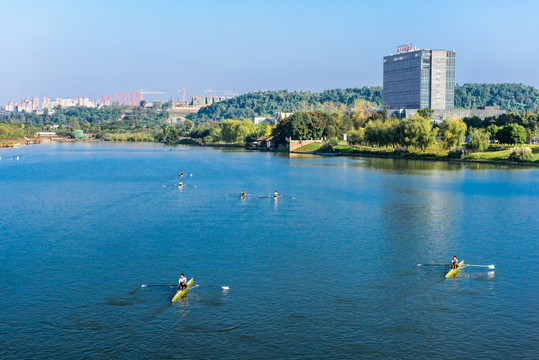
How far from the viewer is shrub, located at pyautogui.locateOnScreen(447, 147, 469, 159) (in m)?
115

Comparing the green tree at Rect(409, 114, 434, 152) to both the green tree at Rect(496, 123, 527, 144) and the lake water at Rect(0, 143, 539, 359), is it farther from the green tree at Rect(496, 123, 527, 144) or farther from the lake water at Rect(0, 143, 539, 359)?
the lake water at Rect(0, 143, 539, 359)

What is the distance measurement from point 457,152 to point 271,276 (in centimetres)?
9105

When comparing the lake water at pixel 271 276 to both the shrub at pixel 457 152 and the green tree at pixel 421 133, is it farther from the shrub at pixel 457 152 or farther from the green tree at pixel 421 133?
the green tree at pixel 421 133

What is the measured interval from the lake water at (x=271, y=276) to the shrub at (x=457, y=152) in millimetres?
46404

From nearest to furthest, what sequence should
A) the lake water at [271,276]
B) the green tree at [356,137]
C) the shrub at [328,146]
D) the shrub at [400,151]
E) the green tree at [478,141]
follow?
the lake water at [271,276], the green tree at [478,141], the shrub at [400,151], the green tree at [356,137], the shrub at [328,146]

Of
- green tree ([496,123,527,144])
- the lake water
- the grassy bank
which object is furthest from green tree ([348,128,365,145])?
the lake water

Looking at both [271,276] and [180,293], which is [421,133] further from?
[180,293]

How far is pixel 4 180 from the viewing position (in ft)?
287

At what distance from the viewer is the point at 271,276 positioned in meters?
33.5

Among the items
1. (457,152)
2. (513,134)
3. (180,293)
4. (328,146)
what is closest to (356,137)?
(328,146)

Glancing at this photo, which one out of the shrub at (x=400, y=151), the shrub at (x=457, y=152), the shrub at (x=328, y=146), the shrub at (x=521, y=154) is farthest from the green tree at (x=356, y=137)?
the shrub at (x=521, y=154)

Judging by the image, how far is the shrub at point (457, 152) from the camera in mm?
114594

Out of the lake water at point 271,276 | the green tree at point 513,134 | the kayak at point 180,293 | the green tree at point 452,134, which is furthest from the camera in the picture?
the green tree at point 452,134

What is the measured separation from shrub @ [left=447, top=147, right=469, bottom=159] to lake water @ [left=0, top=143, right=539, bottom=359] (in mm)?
46404
